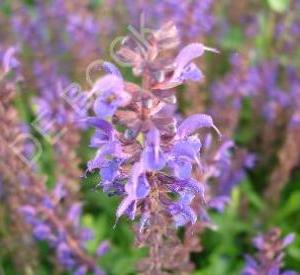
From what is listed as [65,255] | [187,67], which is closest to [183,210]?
[187,67]

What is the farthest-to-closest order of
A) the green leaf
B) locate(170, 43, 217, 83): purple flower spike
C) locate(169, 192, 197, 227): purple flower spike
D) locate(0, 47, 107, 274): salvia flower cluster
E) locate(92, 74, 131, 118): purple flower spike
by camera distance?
the green leaf, locate(0, 47, 107, 274): salvia flower cluster, locate(169, 192, 197, 227): purple flower spike, locate(170, 43, 217, 83): purple flower spike, locate(92, 74, 131, 118): purple flower spike

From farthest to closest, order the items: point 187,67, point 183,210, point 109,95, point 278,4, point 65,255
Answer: point 278,4, point 65,255, point 183,210, point 187,67, point 109,95

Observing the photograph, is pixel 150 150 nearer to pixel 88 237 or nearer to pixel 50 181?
pixel 88 237

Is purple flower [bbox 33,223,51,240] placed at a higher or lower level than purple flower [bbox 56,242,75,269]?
higher

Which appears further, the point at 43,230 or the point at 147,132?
the point at 43,230

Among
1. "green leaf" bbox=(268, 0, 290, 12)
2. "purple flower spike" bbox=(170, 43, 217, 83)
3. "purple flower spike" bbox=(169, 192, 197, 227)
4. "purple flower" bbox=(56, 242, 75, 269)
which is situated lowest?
"purple flower" bbox=(56, 242, 75, 269)

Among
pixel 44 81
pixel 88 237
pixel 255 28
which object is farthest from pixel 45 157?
pixel 255 28

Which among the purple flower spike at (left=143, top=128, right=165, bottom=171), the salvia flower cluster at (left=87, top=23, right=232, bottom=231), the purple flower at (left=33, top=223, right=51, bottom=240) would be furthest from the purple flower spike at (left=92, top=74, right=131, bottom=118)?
the purple flower at (left=33, top=223, right=51, bottom=240)

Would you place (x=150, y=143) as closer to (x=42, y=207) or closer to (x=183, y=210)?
(x=183, y=210)

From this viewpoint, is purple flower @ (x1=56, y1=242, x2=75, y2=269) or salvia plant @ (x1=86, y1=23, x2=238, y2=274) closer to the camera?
salvia plant @ (x1=86, y1=23, x2=238, y2=274)

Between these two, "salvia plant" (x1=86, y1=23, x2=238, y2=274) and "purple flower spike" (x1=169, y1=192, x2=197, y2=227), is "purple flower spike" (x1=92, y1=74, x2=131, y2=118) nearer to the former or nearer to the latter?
"salvia plant" (x1=86, y1=23, x2=238, y2=274)
